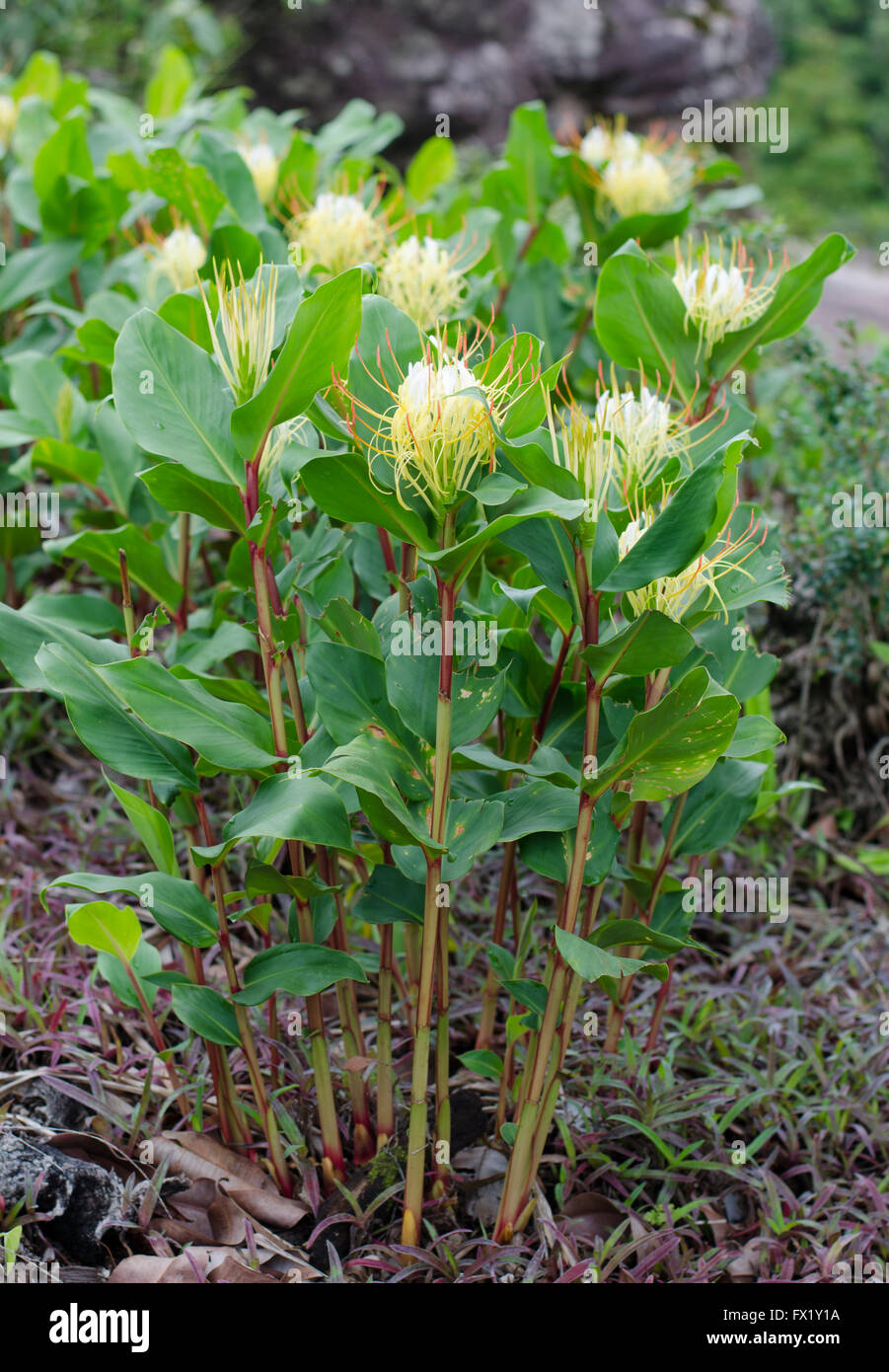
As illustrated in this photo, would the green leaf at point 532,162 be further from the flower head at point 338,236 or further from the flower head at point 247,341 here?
the flower head at point 247,341

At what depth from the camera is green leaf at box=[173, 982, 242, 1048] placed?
148 cm

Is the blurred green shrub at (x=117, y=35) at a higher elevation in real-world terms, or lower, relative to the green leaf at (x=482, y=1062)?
higher

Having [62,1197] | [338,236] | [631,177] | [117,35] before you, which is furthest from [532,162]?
[117,35]

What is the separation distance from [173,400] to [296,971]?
74 centimetres

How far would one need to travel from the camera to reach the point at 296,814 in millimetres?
1276

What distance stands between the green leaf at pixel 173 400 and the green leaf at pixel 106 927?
1.90ft

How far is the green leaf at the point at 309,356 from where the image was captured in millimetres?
1212

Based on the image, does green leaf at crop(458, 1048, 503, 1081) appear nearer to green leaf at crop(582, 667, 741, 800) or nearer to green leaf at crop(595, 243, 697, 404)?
green leaf at crop(582, 667, 741, 800)

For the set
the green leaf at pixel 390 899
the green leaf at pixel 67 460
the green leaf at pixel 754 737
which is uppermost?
the green leaf at pixel 67 460

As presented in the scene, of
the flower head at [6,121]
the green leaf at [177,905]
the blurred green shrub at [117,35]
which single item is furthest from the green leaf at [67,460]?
the blurred green shrub at [117,35]

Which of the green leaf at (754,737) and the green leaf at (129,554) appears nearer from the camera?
the green leaf at (754,737)

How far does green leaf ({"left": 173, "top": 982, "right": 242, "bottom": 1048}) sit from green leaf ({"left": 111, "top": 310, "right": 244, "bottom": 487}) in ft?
2.26

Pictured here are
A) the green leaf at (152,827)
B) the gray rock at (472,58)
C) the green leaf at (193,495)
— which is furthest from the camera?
the gray rock at (472,58)

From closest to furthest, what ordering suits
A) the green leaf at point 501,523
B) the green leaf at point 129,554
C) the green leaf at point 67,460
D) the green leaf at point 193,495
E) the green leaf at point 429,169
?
the green leaf at point 501,523
the green leaf at point 193,495
the green leaf at point 129,554
the green leaf at point 67,460
the green leaf at point 429,169
